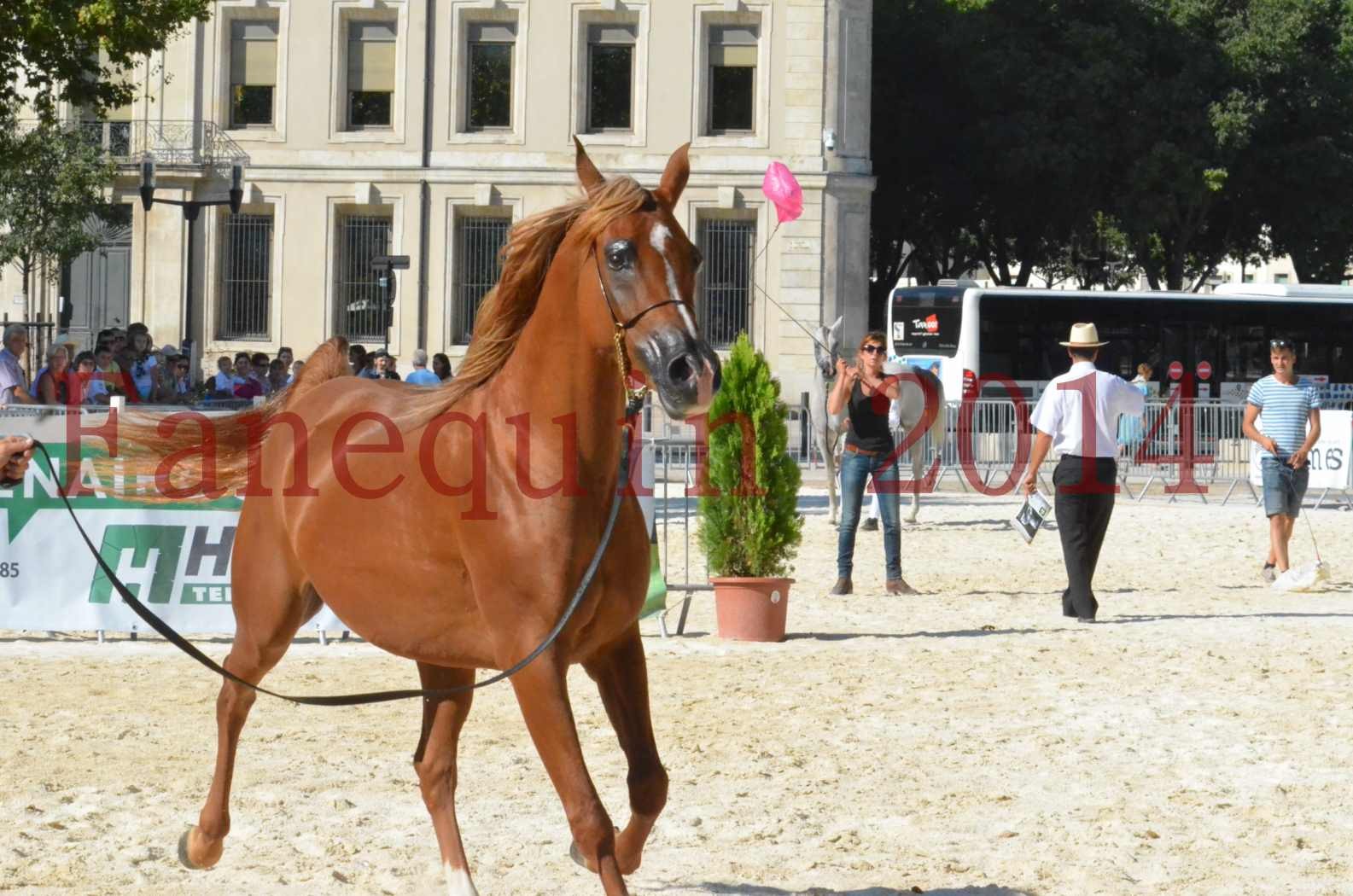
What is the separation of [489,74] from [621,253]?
1308 inches

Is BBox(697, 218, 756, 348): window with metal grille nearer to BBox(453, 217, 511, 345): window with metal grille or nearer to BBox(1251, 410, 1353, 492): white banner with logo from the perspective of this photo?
BBox(453, 217, 511, 345): window with metal grille

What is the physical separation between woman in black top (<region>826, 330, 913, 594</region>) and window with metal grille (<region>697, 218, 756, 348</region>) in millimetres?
21970

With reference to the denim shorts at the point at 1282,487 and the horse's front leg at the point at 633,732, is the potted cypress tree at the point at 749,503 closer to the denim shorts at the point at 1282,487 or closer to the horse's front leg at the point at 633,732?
the denim shorts at the point at 1282,487

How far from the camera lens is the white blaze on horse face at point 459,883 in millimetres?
5371

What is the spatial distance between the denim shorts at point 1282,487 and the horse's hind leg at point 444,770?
10231mm

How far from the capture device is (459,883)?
212 inches

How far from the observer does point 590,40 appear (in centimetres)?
3653

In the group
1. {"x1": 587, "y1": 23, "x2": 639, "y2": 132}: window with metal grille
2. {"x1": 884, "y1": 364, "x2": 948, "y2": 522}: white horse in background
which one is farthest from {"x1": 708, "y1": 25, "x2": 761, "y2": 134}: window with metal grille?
{"x1": 884, "y1": 364, "x2": 948, "y2": 522}: white horse in background

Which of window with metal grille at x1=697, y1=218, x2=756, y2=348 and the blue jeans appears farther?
window with metal grille at x1=697, y1=218, x2=756, y2=348

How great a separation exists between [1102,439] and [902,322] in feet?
76.4

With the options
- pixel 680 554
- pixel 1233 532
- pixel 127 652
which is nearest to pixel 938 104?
pixel 1233 532

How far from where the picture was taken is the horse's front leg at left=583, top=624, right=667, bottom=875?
5.11 metres

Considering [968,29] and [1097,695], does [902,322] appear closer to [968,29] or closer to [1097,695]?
[968,29]

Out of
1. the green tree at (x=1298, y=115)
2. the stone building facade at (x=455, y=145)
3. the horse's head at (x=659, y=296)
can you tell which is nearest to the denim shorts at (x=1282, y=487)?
the horse's head at (x=659, y=296)
